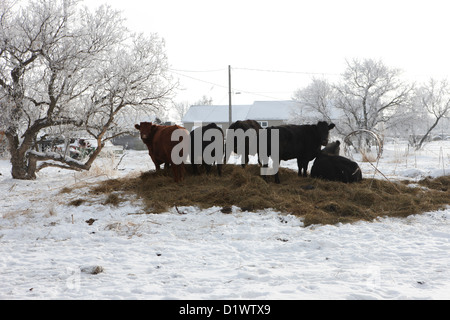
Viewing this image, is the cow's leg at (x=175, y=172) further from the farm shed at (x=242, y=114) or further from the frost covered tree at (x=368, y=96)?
the farm shed at (x=242, y=114)

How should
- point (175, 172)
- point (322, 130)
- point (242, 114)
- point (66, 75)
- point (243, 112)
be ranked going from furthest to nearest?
point (243, 112)
point (242, 114)
point (66, 75)
point (322, 130)
point (175, 172)

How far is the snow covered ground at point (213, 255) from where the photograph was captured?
3242mm

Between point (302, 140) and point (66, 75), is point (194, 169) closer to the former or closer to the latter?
point (302, 140)

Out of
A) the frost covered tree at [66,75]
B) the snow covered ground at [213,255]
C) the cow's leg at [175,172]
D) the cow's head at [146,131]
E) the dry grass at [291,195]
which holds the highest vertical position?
the frost covered tree at [66,75]

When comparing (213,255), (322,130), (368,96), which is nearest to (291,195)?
(322,130)

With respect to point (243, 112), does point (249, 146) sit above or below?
below

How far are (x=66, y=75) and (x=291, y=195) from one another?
29.4 ft

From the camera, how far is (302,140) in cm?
901

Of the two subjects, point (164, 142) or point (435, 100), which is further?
point (435, 100)

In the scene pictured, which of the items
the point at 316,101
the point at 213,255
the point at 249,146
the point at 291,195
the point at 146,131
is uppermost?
the point at 316,101

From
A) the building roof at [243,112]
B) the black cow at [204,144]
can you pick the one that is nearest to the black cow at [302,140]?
the black cow at [204,144]

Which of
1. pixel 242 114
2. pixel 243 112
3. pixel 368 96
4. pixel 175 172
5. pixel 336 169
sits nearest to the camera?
pixel 175 172

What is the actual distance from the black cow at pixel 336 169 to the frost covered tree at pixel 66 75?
25.3ft

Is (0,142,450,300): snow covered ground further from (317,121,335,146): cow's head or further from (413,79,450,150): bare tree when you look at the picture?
(413,79,450,150): bare tree
